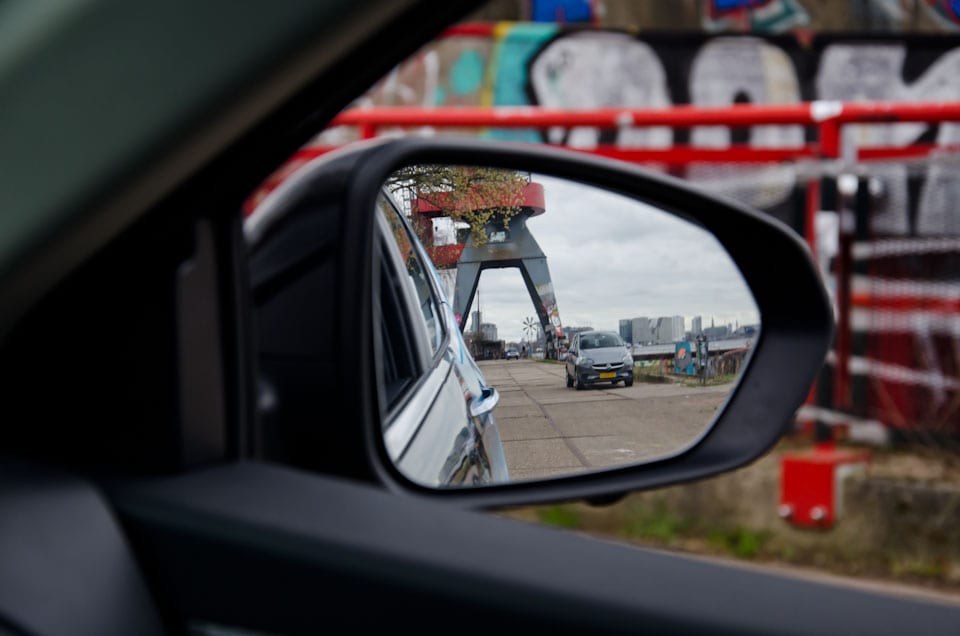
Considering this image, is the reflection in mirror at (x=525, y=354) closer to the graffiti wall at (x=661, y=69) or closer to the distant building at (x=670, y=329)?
the distant building at (x=670, y=329)

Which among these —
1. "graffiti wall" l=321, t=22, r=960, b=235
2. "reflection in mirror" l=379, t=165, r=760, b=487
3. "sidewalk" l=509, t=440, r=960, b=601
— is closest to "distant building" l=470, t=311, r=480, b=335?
"reflection in mirror" l=379, t=165, r=760, b=487

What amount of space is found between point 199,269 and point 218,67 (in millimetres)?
248

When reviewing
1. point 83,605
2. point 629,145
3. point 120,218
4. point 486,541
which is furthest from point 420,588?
point 629,145

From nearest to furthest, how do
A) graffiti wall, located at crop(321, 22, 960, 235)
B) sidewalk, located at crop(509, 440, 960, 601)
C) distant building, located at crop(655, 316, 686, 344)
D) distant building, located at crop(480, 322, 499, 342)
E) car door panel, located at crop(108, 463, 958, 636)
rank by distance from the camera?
1. car door panel, located at crop(108, 463, 958, 636)
2. distant building, located at crop(480, 322, 499, 342)
3. distant building, located at crop(655, 316, 686, 344)
4. sidewalk, located at crop(509, 440, 960, 601)
5. graffiti wall, located at crop(321, 22, 960, 235)

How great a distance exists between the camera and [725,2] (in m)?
9.41

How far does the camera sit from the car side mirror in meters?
0.93

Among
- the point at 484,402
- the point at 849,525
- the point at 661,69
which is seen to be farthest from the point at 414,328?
the point at 661,69

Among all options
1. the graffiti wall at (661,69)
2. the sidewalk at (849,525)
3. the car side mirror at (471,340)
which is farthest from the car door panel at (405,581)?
the graffiti wall at (661,69)

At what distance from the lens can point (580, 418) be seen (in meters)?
1.07

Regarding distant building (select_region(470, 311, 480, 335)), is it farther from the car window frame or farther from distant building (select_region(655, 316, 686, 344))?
distant building (select_region(655, 316, 686, 344))

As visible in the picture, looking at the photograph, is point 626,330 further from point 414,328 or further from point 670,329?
point 414,328

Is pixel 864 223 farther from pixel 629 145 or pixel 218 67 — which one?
pixel 218 67

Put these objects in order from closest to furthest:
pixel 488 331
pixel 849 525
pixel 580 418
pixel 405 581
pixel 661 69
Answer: pixel 405 581 → pixel 488 331 → pixel 580 418 → pixel 849 525 → pixel 661 69

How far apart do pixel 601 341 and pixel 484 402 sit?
0.18 metres
